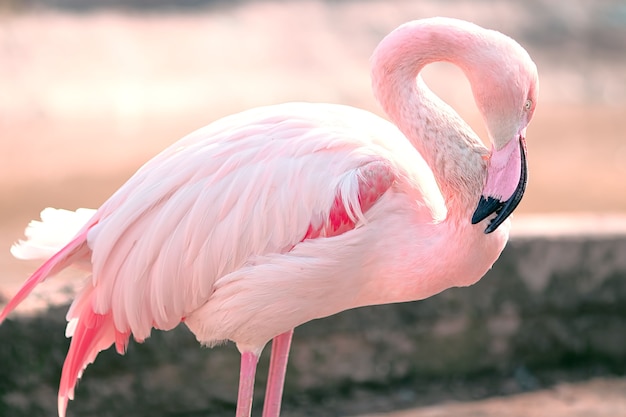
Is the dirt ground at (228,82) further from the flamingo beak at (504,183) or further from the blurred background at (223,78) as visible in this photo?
the flamingo beak at (504,183)

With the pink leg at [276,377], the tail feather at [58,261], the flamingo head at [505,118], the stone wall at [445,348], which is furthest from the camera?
the stone wall at [445,348]

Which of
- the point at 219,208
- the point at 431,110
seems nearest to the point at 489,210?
the point at 431,110

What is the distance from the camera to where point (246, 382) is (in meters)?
3.14

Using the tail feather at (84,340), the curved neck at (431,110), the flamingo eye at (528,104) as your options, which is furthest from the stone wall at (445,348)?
the flamingo eye at (528,104)

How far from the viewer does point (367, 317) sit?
444 cm

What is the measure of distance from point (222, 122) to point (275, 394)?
935mm

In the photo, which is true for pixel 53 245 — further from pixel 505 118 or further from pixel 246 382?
pixel 505 118

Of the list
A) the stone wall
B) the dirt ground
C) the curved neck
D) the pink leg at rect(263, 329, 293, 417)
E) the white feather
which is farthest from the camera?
the dirt ground

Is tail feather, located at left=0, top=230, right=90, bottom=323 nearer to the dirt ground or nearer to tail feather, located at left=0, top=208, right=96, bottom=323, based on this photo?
tail feather, located at left=0, top=208, right=96, bottom=323

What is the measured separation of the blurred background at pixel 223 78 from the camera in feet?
25.1

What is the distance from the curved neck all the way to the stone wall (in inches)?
60.3

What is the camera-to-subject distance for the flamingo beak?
9.20 ft

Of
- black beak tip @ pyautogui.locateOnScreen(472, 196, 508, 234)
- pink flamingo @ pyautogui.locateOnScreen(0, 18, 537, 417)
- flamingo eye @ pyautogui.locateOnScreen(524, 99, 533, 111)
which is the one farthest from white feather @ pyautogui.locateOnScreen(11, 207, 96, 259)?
flamingo eye @ pyautogui.locateOnScreen(524, 99, 533, 111)

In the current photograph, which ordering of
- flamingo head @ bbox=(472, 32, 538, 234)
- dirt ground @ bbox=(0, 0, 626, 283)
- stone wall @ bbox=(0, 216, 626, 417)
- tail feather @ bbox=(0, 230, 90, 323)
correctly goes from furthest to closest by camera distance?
dirt ground @ bbox=(0, 0, 626, 283) < stone wall @ bbox=(0, 216, 626, 417) < tail feather @ bbox=(0, 230, 90, 323) < flamingo head @ bbox=(472, 32, 538, 234)
